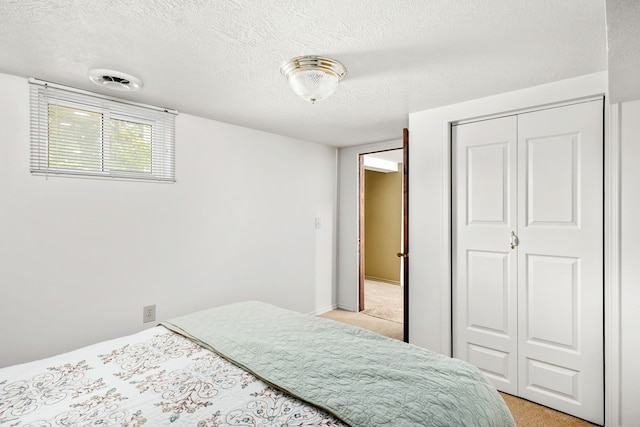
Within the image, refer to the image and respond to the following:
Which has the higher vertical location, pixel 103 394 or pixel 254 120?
pixel 254 120

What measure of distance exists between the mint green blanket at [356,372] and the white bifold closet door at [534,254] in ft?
3.95

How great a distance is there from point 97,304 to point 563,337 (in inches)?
132

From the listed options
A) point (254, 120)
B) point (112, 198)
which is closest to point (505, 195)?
point (254, 120)

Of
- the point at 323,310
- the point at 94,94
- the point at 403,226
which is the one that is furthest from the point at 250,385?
the point at 323,310

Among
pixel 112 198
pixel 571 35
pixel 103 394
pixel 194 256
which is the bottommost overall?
pixel 103 394

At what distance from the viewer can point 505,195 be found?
2.48m

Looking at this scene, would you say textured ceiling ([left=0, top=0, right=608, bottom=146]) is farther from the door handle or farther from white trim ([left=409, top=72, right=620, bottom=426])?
the door handle

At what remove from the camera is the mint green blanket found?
116cm

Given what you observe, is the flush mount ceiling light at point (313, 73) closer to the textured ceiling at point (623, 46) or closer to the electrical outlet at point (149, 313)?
the textured ceiling at point (623, 46)

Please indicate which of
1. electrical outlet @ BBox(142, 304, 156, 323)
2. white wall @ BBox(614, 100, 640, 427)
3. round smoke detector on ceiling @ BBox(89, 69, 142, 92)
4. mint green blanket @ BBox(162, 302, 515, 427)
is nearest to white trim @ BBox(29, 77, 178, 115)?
round smoke detector on ceiling @ BBox(89, 69, 142, 92)

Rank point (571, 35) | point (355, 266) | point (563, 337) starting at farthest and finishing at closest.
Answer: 1. point (355, 266)
2. point (563, 337)
3. point (571, 35)

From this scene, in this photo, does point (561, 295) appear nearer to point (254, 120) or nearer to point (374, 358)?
point (374, 358)

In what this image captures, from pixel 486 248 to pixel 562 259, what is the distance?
1.58ft

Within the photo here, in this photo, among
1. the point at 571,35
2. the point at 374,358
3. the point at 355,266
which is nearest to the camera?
the point at 374,358
